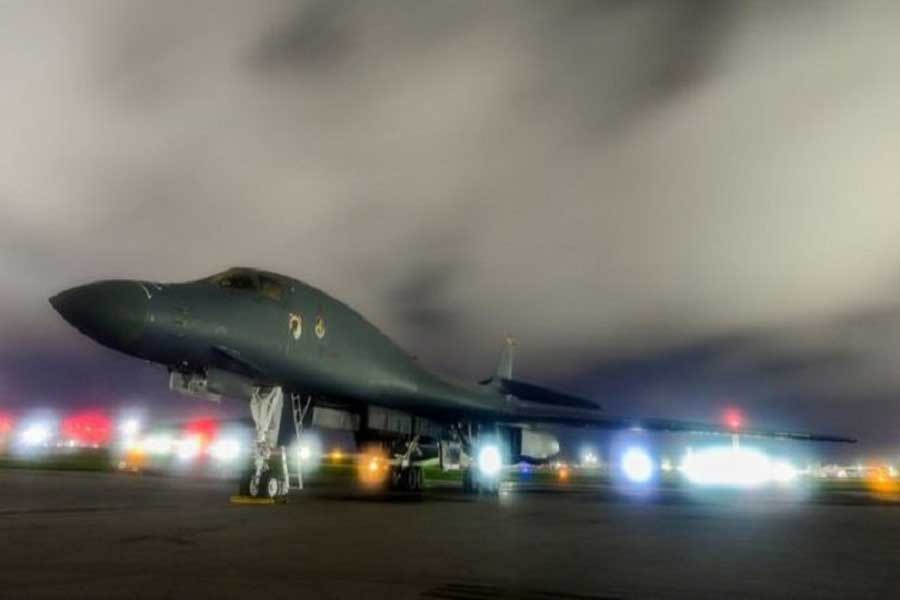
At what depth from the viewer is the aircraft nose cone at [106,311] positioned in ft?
38.2

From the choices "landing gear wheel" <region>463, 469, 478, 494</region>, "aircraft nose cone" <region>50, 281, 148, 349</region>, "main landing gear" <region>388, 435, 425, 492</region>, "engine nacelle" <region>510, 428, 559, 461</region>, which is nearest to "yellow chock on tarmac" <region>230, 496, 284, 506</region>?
"aircraft nose cone" <region>50, 281, 148, 349</region>

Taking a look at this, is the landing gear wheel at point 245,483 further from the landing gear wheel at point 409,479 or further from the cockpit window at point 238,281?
the landing gear wheel at point 409,479

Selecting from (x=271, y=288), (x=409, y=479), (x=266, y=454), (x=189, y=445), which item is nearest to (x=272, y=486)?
(x=266, y=454)

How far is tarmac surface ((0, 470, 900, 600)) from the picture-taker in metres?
5.18

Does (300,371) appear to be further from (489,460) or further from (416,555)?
(489,460)

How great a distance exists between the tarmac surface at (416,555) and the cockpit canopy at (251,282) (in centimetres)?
461

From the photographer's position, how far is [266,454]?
14.4 metres

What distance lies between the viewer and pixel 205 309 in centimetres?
1344

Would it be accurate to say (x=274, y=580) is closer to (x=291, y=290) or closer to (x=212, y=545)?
(x=212, y=545)

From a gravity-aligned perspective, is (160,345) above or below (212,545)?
above

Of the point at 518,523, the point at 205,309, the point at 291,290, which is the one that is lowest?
the point at 518,523

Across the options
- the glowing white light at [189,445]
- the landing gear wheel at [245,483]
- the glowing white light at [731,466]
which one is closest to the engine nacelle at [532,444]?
the landing gear wheel at [245,483]

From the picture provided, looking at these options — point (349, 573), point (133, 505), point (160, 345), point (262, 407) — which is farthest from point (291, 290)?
point (349, 573)

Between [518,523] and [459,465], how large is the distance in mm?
13286
